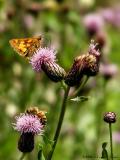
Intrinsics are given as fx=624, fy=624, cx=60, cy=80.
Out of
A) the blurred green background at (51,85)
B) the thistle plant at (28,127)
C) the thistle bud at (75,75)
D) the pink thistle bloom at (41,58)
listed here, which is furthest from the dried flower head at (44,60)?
the blurred green background at (51,85)

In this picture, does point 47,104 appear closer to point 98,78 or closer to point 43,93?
point 43,93

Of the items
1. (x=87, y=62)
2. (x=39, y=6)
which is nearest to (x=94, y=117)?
(x=39, y=6)

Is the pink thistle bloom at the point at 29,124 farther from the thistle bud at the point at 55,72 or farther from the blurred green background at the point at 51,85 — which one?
the blurred green background at the point at 51,85

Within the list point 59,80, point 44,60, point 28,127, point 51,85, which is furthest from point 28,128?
point 51,85

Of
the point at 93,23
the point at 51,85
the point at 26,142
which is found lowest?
the point at 26,142

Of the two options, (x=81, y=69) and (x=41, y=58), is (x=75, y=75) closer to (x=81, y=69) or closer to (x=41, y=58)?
(x=81, y=69)
